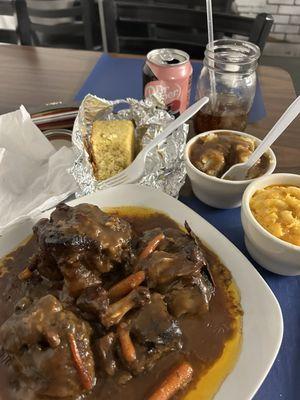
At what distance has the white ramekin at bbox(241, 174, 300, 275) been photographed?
4.24 ft

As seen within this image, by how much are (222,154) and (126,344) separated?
2.75ft

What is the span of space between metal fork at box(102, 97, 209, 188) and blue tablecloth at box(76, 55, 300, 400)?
0.22 meters

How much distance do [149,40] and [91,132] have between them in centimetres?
155

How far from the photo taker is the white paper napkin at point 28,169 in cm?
164

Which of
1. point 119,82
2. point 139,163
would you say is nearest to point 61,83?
point 119,82

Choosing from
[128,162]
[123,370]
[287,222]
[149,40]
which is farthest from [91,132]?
[149,40]

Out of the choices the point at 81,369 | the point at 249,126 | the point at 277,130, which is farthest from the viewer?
the point at 249,126

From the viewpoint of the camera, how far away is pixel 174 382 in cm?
107

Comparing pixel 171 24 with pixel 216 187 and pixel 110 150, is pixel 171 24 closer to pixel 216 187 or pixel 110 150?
pixel 110 150

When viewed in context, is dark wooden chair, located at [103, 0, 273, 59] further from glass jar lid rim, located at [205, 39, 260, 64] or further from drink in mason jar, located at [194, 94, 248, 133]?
drink in mason jar, located at [194, 94, 248, 133]

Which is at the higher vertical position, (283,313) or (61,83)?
(61,83)

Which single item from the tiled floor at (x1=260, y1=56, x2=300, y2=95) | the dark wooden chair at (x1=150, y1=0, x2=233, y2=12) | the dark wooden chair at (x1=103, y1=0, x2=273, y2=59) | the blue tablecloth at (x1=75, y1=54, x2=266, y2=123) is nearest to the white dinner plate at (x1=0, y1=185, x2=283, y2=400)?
the blue tablecloth at (x1=75, y1=54, x2=266, y2=123)

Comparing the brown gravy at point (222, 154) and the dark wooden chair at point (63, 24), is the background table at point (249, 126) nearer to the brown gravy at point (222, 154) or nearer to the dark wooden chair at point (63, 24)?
the brown gravy at point (222, 154)

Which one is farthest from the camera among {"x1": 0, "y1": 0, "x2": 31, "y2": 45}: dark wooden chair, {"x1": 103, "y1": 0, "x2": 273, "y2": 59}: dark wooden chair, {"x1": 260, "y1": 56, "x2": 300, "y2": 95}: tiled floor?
{"x1": 260, "y1": 56, "x2": 300, "y2": 95}: tiled floor
